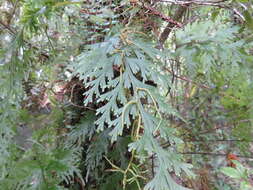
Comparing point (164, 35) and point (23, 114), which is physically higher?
point (164, 35)

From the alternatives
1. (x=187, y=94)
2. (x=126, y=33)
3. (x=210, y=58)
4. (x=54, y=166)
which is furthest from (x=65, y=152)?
(x=187, y=94)

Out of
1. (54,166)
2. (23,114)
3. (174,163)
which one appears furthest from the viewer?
(23,114)

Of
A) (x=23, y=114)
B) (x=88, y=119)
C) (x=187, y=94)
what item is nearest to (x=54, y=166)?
(x=88, y=119)

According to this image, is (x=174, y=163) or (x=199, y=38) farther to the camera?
(x=199, y=38)

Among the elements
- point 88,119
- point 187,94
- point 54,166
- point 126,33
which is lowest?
point 54,166

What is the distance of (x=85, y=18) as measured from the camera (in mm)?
719

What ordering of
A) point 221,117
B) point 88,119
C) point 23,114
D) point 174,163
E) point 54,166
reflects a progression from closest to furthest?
1. point 174,163
2. point 54,166
3. point 88,119
4. point 23,114
5. point 221,117

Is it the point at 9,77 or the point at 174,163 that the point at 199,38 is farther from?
the point at 9,77

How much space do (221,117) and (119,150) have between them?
802 mm

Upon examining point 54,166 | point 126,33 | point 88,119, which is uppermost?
point 126,33

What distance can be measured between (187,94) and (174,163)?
0.92 metres

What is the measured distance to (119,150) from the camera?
26.2 inches

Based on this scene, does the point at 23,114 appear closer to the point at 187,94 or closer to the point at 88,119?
the point at 88,119

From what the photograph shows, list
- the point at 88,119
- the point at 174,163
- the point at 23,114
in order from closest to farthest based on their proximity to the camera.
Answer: the point at 174,163
the point at 88,119
the point at 23,114
